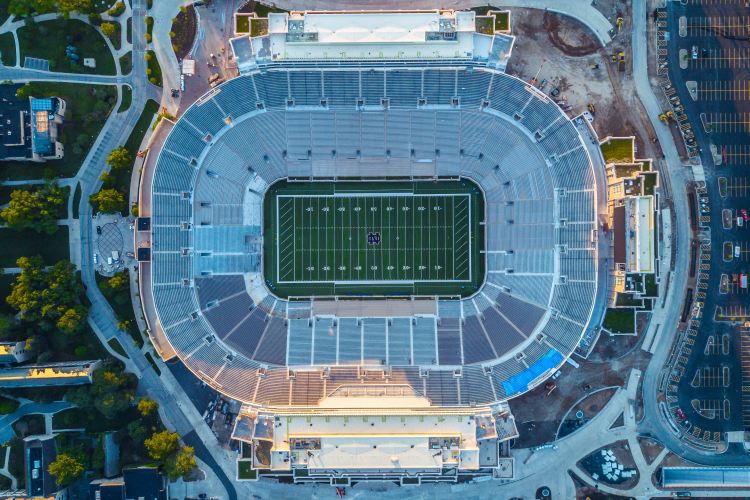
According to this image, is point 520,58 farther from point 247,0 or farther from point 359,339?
point 359,339

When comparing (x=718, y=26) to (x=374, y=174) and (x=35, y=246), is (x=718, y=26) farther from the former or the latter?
(x=35, y=246)

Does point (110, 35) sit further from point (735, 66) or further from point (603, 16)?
point (735, 66)

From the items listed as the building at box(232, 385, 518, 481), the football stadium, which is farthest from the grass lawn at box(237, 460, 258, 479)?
the building at box(232, 385, 518, 481)

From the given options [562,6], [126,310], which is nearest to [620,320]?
[562,6]

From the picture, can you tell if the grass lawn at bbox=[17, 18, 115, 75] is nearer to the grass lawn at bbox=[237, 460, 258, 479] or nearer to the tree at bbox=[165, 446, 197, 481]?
the tree at bbox=[165, 446, 197, 481]

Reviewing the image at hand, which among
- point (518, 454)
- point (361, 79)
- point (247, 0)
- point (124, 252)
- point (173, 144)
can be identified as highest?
point (247, 0)

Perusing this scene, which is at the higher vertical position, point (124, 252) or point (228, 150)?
point (228, 150)

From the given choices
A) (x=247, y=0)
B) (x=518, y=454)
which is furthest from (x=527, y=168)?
(x=247, y=0)
